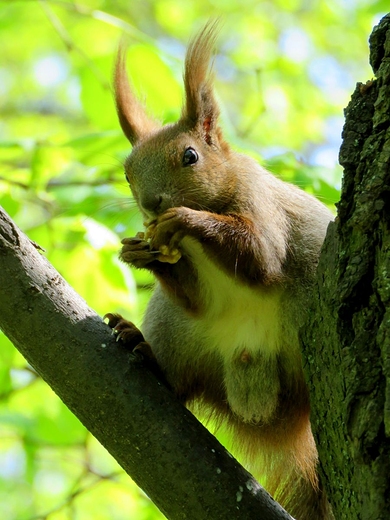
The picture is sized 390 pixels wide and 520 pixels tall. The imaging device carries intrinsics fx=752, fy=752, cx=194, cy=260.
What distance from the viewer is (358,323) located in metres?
→ 1.75

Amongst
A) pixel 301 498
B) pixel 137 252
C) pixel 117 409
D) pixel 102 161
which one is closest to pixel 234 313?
pixel 137 252

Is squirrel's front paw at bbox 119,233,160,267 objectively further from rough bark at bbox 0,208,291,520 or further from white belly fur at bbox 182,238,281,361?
rough bark at bbox 0,208,291,520

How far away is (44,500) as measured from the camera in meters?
5.71

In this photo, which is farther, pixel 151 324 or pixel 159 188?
pixel 151 324

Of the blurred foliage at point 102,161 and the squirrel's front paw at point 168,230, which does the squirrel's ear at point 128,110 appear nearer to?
the blurred foliage at point 102,161

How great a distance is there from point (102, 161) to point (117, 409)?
1552 millimetres

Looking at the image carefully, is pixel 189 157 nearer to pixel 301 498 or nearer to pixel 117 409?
pixel 117 409

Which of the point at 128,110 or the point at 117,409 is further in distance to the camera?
→ the point at 128,110

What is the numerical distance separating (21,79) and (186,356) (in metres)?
7.38

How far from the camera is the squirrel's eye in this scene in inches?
110

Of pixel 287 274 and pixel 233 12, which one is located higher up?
pixel 233 12

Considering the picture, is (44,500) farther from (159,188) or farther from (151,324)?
(159,188)

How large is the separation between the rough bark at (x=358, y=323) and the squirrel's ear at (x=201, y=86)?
1.03 metres

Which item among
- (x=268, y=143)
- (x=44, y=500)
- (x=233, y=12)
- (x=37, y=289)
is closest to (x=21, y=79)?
(x=233, y=12)
